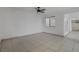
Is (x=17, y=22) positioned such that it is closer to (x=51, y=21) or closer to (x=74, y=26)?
(x=51, y=21)

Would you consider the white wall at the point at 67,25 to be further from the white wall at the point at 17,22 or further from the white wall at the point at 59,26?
the white wall at the point at 17,22

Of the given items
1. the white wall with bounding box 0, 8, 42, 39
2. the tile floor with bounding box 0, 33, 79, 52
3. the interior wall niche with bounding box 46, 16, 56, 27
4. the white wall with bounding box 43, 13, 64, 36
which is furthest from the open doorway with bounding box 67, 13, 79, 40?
the white wall with bounding box 0, 8, 42, 39

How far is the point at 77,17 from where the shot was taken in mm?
5637

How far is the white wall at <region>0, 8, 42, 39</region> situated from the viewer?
4910 millimetres

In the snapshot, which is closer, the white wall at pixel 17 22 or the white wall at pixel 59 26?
the white wall at pixel 17 22

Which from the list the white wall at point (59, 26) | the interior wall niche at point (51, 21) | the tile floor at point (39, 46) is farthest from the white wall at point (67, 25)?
the tile floor at point (39, 46)

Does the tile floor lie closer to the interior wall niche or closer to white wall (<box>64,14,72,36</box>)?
white wall (<box>64,14,72,36</box>)

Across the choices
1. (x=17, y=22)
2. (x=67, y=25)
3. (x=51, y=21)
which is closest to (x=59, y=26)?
(x=67, y=25)

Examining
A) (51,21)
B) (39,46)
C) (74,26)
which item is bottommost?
(39,46)

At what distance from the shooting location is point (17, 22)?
5844 millimetres

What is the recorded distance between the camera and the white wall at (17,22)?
491 cm
